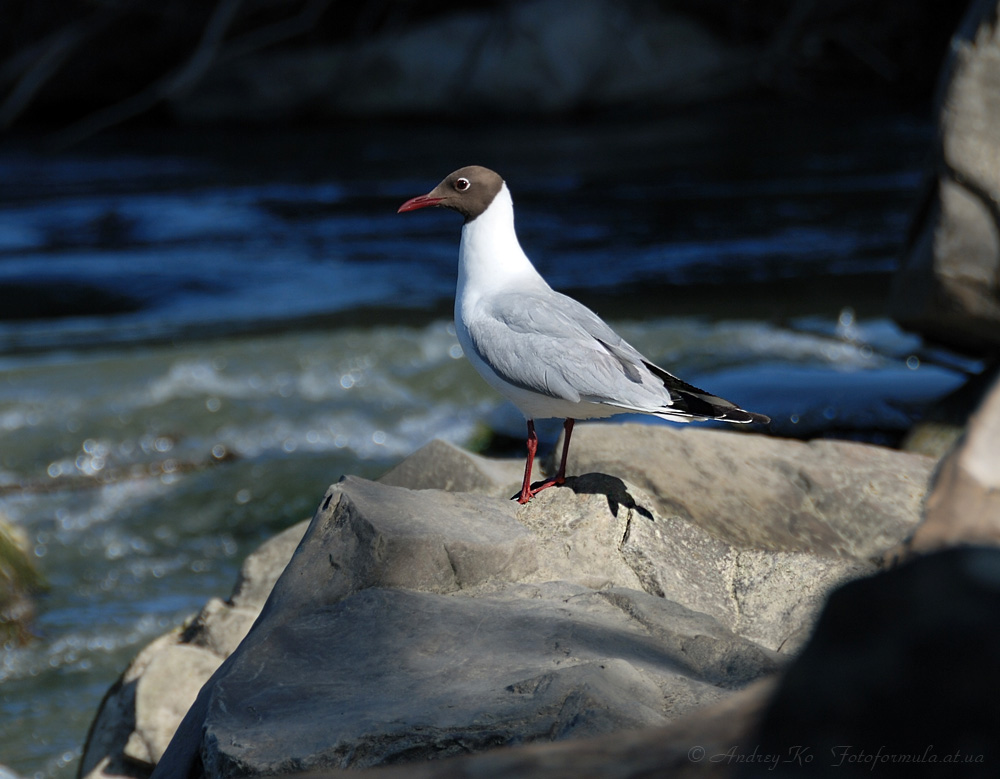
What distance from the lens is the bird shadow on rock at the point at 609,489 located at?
10.3 ft

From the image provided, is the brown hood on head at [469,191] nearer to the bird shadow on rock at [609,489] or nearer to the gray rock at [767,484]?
the gray rock at [767,484]

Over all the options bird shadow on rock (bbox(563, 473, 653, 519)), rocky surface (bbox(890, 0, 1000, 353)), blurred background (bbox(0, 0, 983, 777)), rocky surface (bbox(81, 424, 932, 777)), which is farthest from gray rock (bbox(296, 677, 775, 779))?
rocky surface (bbox(890, 0, 1000, 353))

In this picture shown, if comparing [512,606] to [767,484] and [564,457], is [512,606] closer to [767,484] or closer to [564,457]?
[564,457]

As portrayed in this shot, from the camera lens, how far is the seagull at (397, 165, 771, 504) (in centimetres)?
308

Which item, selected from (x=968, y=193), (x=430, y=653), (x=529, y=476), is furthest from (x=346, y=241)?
(x=430, y=653)

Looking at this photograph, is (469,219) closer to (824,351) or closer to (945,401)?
(945,401)

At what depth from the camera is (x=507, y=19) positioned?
18.5 metres

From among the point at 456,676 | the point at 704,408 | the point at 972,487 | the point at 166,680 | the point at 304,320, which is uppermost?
the point at 972,487

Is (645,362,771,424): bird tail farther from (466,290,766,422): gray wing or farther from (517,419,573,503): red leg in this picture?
(517,419,573,503): red leg

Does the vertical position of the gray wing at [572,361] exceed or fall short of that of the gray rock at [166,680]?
it exceeds it

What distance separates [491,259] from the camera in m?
3.56

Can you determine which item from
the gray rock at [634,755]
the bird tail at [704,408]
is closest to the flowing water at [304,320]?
the bird tail at [704,408]

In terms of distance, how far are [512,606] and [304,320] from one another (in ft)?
21.8

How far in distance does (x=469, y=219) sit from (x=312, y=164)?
471 inches
